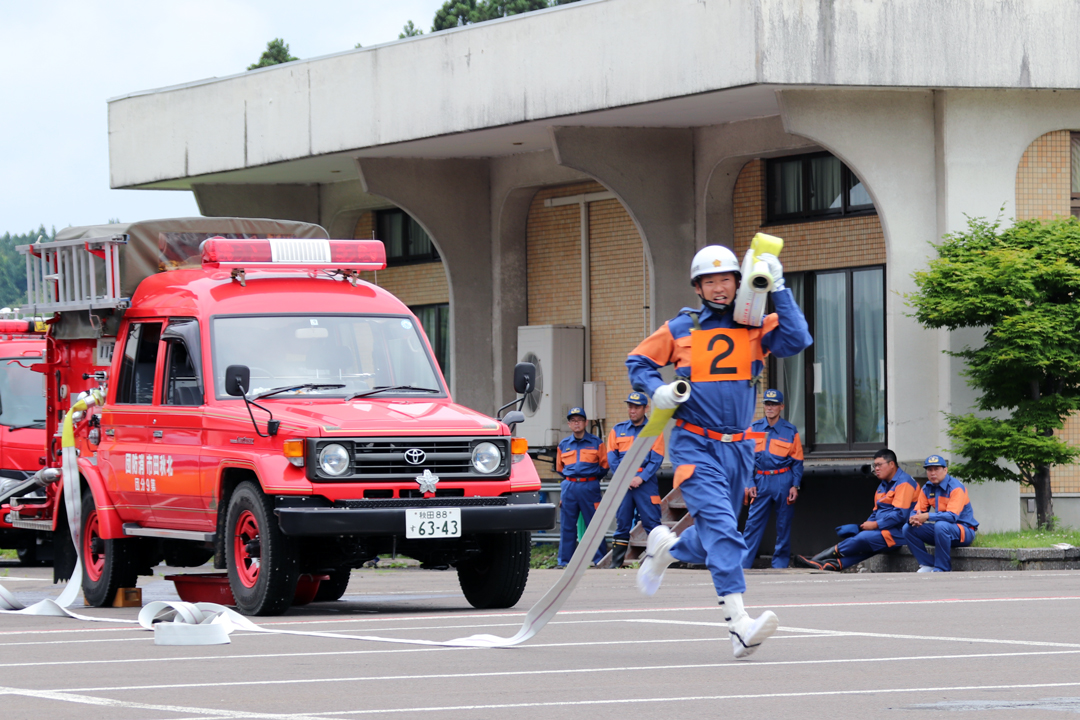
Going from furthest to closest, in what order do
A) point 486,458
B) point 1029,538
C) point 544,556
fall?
point 544,556, point 1029,538, point 486,458

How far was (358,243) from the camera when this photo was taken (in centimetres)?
1404

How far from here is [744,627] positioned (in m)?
8.90

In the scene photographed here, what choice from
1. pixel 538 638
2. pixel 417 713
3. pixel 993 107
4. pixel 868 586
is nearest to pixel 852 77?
pixel 993 107

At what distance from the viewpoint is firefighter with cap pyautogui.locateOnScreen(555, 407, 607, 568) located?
71.0 ft

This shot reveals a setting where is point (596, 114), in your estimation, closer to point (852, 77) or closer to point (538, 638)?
point (852, 77)

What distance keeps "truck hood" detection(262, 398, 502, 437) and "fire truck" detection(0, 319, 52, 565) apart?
8339 millimetres

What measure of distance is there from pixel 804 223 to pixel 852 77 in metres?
3.62

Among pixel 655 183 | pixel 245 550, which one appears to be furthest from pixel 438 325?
pixel 245 550

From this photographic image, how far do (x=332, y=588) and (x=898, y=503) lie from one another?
23.1ft

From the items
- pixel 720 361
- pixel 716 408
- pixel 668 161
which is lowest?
pixel 716 408

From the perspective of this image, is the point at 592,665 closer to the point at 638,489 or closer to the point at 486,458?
the point at 486,458

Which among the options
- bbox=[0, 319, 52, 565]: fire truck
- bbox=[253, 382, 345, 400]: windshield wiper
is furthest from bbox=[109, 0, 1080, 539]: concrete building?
bbox=[253, 382, 345, 400]: windshield wiper

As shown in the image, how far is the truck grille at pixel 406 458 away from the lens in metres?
12.0

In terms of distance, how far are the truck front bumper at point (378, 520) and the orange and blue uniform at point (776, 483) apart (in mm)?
8315
